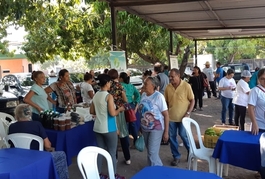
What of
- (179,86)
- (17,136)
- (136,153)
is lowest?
(136,153)

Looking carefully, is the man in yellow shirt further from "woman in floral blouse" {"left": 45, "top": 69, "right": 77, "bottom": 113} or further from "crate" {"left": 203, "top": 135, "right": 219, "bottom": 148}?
"woman in floral blouse" {"left": 45, "top": 69, "right": 77, "bottom": 113}

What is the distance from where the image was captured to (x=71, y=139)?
4.14m

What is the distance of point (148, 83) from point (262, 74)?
4.72 feet

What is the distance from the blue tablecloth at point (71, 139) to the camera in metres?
3.99

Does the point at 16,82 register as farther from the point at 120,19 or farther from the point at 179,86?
the point at 179,86

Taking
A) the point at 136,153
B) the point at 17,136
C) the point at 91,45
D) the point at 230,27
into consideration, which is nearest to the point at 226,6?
the point at 230,27

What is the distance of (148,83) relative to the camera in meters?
3.96

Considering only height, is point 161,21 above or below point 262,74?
above

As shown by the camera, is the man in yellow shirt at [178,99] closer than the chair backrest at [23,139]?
No

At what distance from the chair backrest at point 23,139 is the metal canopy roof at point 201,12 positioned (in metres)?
4.51

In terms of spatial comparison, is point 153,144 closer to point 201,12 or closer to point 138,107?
point 138,107

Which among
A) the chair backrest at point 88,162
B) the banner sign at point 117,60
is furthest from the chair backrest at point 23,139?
the banner sign at point 117,60

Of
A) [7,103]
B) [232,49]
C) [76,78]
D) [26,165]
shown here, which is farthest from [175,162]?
[232,49]

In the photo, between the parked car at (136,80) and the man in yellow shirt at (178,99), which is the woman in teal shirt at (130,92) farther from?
the parked car at (136,80)
